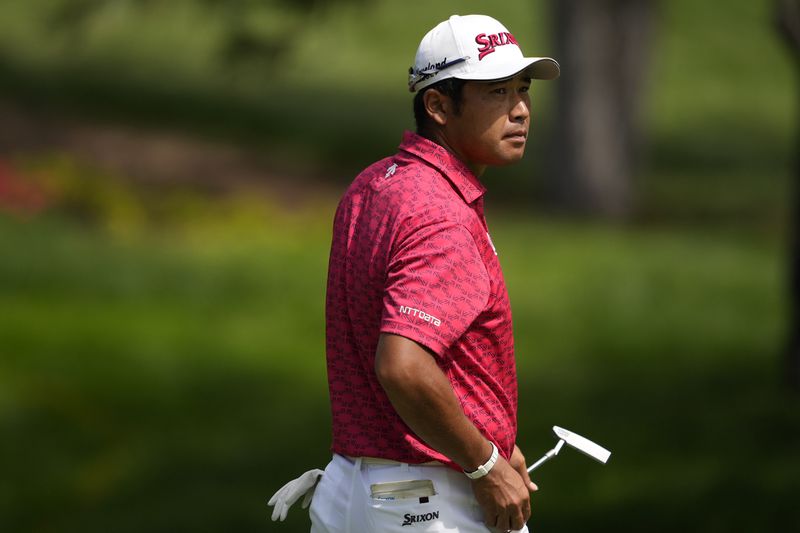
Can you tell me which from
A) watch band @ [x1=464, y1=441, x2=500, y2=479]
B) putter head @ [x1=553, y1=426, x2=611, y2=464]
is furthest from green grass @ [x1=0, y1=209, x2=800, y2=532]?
watch band @ [x1=464, y1=441, x2=500, y2=479]

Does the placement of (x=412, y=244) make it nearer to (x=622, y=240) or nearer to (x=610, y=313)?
(x=610, y=313)

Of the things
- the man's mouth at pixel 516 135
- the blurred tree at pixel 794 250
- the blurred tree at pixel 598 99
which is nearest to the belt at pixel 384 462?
the man's mouth at pixel 516 135

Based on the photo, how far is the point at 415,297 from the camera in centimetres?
328

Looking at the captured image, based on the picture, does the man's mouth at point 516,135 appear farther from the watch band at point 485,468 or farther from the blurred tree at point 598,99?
the blurred tree at point 598,99

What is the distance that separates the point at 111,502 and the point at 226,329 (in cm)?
309

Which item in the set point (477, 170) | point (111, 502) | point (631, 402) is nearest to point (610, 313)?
point (631, 402)

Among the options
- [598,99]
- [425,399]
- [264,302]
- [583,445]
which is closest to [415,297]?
[425,399]

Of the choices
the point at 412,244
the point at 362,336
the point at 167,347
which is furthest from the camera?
the point at 167,347

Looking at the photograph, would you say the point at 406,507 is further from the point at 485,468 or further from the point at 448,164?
the point at 448,164

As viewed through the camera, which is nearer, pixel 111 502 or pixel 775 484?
pixel 775 484

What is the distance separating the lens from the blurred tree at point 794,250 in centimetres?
834

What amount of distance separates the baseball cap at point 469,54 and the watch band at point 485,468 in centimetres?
93

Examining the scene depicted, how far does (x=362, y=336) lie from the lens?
3570mm

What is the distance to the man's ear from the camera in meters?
3.62
